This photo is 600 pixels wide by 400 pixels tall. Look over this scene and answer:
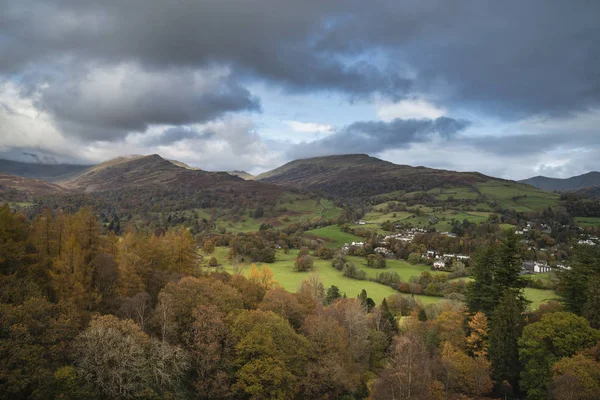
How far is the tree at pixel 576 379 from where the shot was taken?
26312 millimetres

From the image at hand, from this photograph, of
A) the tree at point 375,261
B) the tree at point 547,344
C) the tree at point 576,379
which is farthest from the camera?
the tree at point 375,261

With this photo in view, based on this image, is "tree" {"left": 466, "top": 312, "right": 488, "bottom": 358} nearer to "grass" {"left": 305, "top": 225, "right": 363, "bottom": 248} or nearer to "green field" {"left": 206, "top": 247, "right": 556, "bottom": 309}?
"green field" {"left": 206, "top": 247, "right": 556, "bottom": 309}

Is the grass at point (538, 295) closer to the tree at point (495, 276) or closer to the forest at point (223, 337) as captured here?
the forest at point (223, 337)

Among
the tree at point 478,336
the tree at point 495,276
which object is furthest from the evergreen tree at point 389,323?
the tree at point 478,336

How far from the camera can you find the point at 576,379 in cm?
2683

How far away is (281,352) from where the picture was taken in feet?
103

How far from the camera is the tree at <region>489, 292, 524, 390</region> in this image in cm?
3609

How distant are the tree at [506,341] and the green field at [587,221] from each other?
14201 cm

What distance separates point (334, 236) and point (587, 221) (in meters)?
116

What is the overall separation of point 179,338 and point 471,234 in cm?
12467

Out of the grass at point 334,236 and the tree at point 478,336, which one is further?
the grass at point 334,236

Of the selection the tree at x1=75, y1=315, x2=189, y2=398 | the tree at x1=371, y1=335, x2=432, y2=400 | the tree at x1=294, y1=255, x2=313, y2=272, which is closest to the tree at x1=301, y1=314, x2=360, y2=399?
the tree at x1=371, y1=335, x2=432, y2=400

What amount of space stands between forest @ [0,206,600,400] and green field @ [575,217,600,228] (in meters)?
131

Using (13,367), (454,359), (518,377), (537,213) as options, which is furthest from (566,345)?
(537,213)
